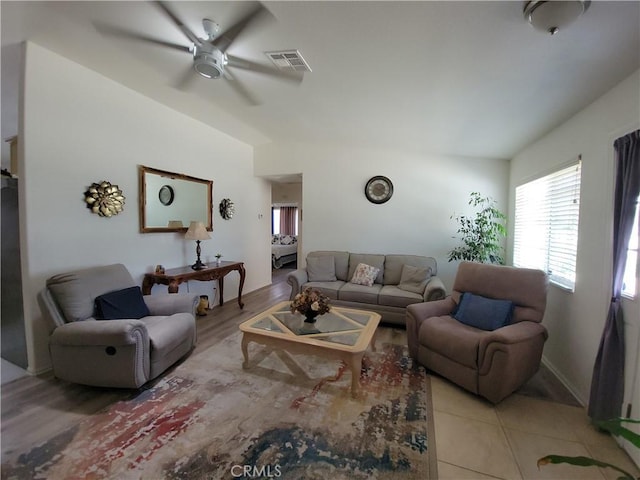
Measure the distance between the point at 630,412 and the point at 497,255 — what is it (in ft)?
8.05

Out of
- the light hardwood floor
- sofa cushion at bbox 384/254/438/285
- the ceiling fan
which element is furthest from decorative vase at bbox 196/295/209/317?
the ceiling fan

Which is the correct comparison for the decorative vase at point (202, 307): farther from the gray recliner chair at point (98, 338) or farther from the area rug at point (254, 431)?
the area rug at point (254, 431)

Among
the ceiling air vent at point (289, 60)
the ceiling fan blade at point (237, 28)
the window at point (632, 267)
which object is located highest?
the ceiling fan blade at point (237, 28)

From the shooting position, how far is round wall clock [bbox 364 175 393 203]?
4.32 metres

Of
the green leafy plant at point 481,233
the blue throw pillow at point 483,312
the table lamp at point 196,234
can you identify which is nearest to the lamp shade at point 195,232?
the table lamp at point 196,234

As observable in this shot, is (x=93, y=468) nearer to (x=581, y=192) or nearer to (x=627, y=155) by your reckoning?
(x=627, y=155)

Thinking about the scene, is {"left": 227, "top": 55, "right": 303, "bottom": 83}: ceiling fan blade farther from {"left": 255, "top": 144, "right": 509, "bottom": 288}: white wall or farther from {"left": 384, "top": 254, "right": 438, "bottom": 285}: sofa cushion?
{"left": 384, "top": 254, "right": 438, "bottom": 285}: sofa cushion

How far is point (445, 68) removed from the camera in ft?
6.35

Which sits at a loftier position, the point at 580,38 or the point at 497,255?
the point at 580,38

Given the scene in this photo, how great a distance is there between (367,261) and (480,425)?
8.21 ft

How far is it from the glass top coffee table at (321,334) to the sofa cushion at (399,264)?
53.0 inches

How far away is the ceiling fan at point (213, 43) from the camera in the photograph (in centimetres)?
175

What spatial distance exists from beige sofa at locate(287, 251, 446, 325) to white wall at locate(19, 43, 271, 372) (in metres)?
1.76

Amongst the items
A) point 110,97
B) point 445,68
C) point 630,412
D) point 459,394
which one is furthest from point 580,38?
point 110,97
